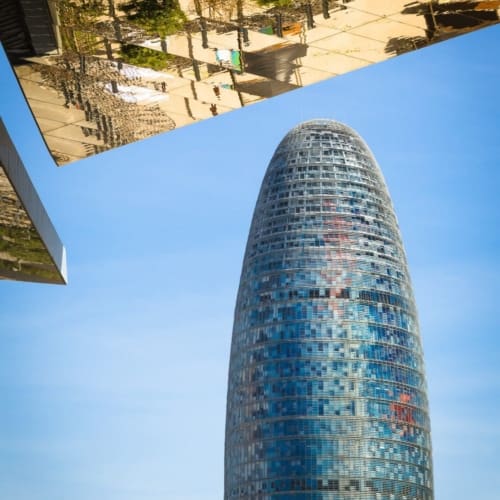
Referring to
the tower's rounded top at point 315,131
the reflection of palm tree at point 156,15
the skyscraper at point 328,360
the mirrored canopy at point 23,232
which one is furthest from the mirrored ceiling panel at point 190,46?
the tower's rounded top at point 315,131

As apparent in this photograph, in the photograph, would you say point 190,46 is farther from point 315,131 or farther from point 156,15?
point 315,131

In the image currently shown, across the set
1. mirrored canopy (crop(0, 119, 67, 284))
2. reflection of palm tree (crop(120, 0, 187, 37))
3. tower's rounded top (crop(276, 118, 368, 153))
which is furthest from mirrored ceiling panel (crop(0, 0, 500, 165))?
tower's rounded top (crop(276, 118, 368, 153))

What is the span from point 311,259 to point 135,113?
86.9 m

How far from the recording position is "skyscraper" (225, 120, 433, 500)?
3720 inches

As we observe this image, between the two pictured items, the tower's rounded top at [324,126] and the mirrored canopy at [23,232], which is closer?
the mirrored canopy at [23,232]

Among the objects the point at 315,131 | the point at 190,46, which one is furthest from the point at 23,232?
the point at 315,131

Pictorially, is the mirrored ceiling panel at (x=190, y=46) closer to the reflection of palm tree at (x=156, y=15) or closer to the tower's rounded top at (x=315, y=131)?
the reflection of palm tree at (x=156, y=15)

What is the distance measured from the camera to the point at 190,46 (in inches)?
500

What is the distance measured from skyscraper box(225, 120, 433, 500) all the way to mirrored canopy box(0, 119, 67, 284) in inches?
2952

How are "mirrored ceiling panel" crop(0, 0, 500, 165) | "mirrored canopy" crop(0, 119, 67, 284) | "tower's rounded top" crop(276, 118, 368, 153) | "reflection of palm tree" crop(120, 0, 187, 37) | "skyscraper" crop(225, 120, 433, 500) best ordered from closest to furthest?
1. "mirrored ceiling panel" crop(0, 0, 500, 165)
2. "reflection of palm tree" crop(120, 0, 187, 37)
3. "mirrored canopy" crop(0, 119, 67, 284)
4. "skyscraper" crop(225, 120, 433, 500)
5. "tower's rounded top" crop(276, 118, 368, 153)

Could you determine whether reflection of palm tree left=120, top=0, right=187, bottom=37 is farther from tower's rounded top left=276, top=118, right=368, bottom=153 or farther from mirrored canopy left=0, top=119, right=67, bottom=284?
tower's rounded top left=276, top=118, right=368, bottom=153

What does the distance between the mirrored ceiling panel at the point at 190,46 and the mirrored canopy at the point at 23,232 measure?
0.82 m

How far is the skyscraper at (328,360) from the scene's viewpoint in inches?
3720

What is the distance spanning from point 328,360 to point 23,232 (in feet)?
265
